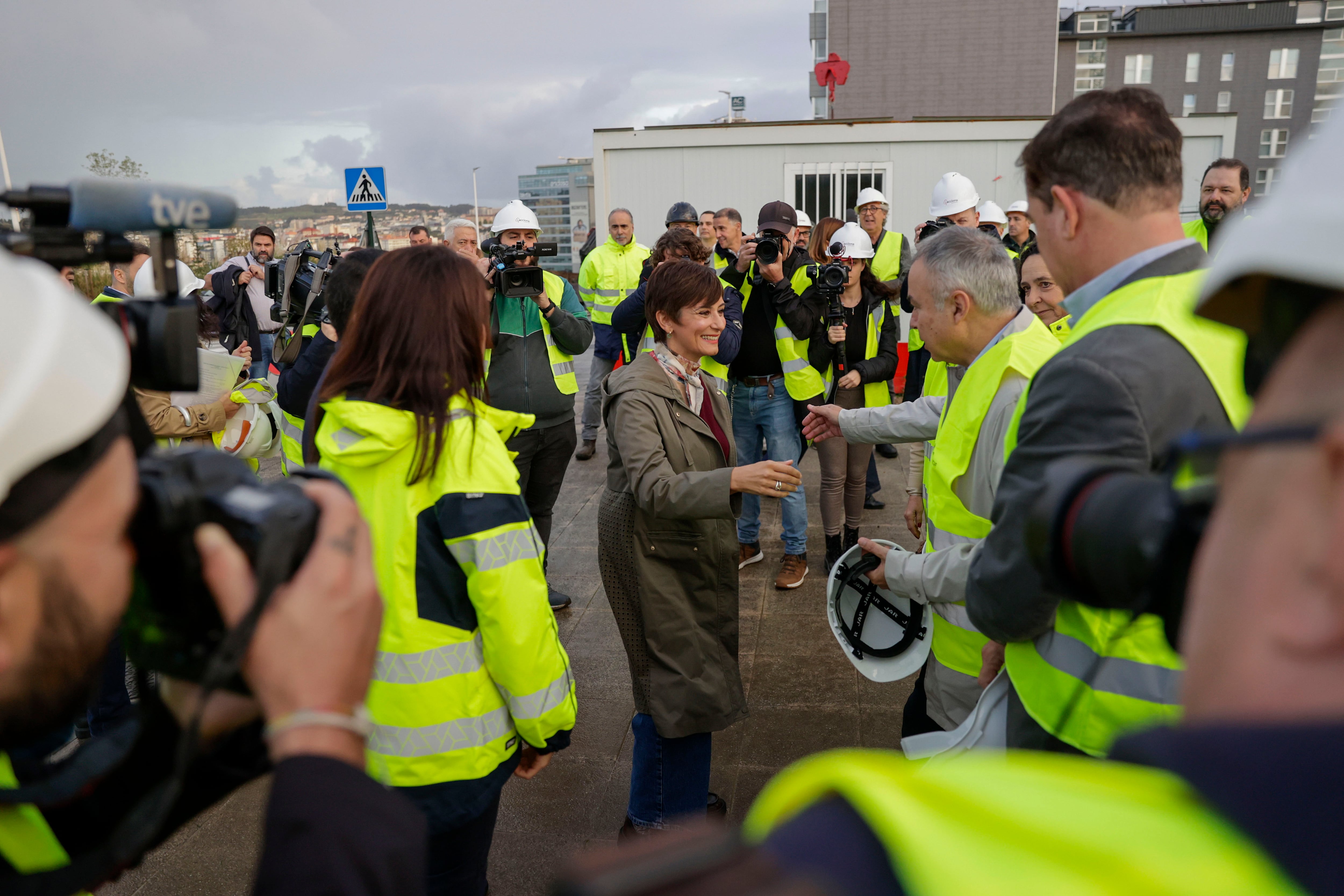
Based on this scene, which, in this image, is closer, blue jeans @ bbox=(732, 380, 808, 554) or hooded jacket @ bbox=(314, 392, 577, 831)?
hooded jacket @ bbox=(314, 392, 577, 831)

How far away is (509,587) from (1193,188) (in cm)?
1859

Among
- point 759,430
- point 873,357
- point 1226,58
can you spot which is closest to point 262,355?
point 759,430

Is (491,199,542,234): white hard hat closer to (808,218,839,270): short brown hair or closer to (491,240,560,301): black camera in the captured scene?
(491,240,560,301): black camera

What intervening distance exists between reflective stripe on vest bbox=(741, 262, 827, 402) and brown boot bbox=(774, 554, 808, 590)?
1.02 meters

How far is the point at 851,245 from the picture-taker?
568 centimetres

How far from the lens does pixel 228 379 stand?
2273 mm

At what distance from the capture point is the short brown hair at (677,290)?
10.9ft

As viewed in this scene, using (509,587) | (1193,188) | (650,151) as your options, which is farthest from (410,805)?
(1193,188)

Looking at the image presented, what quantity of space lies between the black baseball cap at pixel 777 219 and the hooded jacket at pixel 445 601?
3.94 metres

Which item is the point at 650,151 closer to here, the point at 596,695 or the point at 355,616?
the point at 596,695

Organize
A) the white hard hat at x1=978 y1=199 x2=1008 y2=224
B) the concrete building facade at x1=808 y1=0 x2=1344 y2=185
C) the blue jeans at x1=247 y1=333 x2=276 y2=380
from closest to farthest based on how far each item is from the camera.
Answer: the white hard hat at x1=978 y1=199 x2=1008 y2=224
the blue jeans at x1=247 y1=333 x2=276 y2=380
the concrete building facade at x1=808 y1=0 x2=1344 y2=185

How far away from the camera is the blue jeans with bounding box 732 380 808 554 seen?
565 centimetres

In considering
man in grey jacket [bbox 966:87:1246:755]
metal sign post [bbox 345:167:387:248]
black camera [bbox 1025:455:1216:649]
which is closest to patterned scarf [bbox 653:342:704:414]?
man in grey jacket [bbox 966:87:1246:755]

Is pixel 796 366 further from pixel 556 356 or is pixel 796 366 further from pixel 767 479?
pixel 767 479
